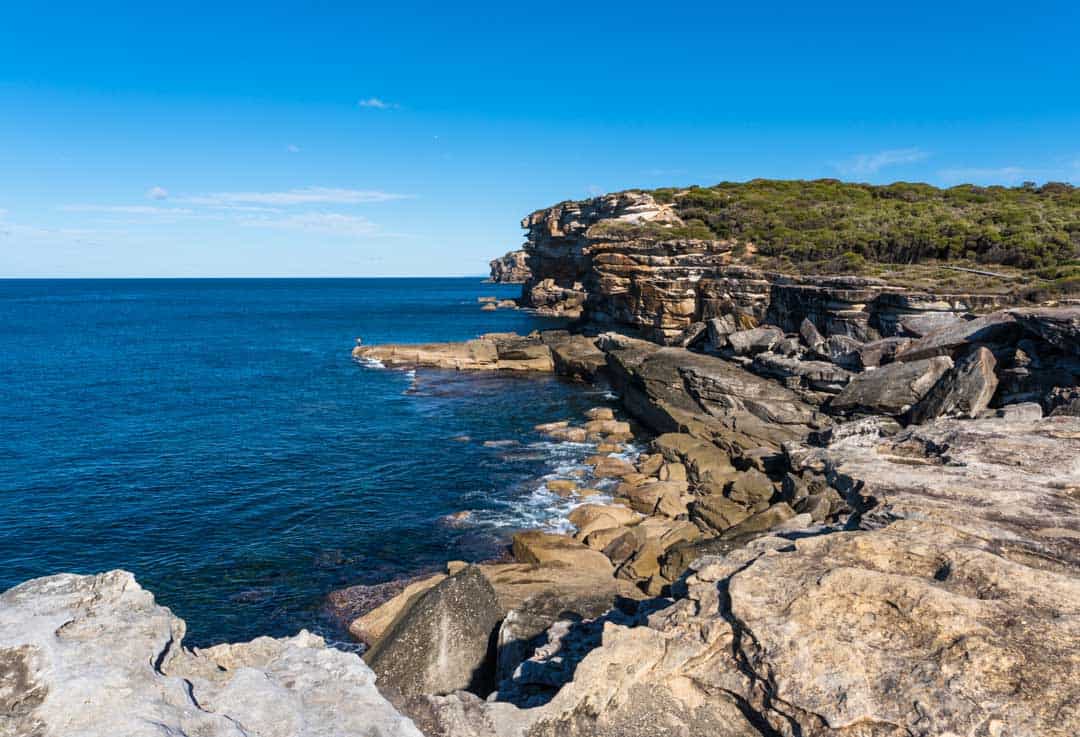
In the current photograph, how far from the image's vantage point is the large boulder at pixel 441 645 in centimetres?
1262

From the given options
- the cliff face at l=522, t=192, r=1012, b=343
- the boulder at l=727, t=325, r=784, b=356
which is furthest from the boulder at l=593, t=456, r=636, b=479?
the cliff face at l=522, t=192, r=1012, b=343

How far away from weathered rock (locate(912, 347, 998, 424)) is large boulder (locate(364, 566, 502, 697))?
2334 cm

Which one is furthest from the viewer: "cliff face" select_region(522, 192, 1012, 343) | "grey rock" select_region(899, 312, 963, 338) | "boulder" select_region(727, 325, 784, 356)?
"boulder" select_region(727, 325, 784, 356)

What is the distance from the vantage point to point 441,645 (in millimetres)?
12992

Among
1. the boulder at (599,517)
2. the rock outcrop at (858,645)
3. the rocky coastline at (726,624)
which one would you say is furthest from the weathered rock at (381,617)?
the rock outcrop at (858,645)

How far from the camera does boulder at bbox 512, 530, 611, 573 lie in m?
20.1

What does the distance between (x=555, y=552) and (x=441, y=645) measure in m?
8.19

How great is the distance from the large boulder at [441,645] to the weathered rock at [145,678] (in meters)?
4.34

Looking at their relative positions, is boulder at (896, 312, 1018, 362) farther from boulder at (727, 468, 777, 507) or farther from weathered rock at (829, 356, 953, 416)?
boulder at (727, 468, 777, 507)

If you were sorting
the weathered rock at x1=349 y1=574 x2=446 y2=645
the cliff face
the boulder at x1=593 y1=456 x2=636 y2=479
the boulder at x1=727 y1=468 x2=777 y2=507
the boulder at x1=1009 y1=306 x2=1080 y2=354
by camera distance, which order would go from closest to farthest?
1. the weathered rock at x1=349 y1=574 x2=446 y2=645
2. the boulder at x1=1009 y1=306 x2=1080 y2=354
3. the boulder at x1=727 y1=468 x2=777 y2=507
4. the boulder at x1=593 y1=456 x2=636 y2=479
5. the cliff face

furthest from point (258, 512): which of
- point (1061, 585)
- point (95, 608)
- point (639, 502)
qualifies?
point (1061, 585)

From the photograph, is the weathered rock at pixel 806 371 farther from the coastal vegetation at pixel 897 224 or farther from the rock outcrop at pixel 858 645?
the rock outcrop at pixel 858 645

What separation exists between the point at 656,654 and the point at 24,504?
102 ft

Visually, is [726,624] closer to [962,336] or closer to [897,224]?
[962,336]
